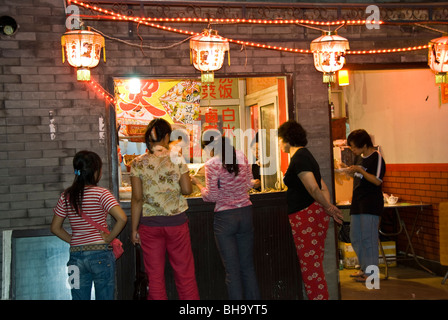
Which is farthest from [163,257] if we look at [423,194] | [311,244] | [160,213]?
[423,194]

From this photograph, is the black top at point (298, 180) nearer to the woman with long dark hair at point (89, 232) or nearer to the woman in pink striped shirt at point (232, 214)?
the woman in pink striped shirt at point (232, 214)

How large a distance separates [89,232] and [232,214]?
1592mm

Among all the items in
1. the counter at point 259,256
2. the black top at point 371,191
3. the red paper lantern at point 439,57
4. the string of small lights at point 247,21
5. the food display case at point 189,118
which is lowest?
the counter at point 259,256

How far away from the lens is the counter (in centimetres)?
653

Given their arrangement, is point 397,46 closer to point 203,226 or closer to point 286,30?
point 286,30

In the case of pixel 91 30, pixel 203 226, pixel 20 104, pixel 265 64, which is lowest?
pixel 203 226

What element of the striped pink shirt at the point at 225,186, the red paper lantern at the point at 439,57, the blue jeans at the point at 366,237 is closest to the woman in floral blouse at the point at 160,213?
the striped pink shirt at the point at 225,186

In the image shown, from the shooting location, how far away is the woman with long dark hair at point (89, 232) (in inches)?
193

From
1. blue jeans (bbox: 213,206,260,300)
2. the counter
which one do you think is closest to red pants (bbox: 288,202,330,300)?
blue jeans (bbox: 213,206,260,300)

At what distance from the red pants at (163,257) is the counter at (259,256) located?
3.28ft

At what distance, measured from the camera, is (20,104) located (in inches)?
247

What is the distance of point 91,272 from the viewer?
193 inches
